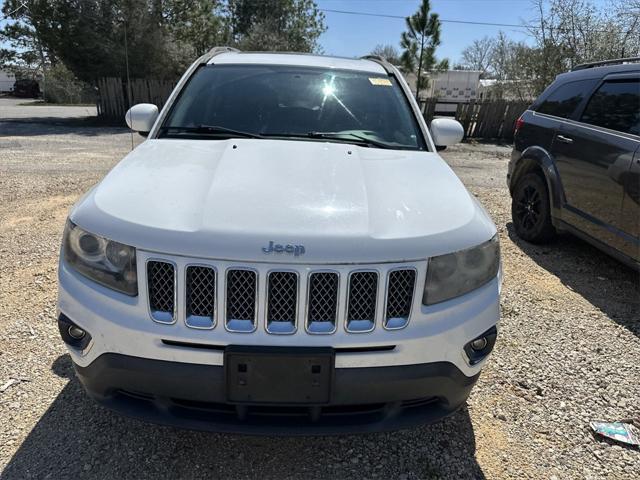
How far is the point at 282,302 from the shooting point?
1773mm

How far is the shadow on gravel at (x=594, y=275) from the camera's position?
395 cm

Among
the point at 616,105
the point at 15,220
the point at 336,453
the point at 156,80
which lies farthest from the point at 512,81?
the point at 336,453

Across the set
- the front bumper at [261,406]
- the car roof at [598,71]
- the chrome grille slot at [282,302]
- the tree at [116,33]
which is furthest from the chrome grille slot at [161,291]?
the tree at [116,33]

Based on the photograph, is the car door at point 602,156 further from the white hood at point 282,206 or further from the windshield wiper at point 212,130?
the windshield wiper at point 212,130

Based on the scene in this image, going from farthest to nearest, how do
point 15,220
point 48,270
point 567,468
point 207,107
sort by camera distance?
point 15,220
point 48,270
point 207,107
point 567,468

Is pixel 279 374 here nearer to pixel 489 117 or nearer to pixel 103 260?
pixel 103 260

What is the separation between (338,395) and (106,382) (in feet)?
2.96

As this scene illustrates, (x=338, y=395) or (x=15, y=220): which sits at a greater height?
(x=338, y=395)

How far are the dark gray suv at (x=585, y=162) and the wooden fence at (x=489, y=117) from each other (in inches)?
434

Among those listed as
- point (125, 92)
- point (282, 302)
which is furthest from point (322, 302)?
point (125, 92)

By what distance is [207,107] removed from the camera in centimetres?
313

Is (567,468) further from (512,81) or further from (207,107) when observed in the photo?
(512,81)

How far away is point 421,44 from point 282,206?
84.0ft

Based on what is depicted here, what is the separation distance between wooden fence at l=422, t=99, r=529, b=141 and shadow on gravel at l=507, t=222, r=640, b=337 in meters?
11.4
